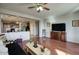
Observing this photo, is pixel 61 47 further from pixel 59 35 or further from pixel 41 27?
pixel 41 27

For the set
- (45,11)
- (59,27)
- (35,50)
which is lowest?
(35,50)

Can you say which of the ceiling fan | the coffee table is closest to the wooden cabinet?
the coffee table

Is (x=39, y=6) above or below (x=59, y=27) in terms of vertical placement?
above

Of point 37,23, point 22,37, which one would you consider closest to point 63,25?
point 37,23

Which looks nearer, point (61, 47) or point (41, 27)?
point (61, 47)

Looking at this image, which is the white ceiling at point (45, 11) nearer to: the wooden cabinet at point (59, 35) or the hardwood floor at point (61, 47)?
the wooden cabinet at point (59, 35)

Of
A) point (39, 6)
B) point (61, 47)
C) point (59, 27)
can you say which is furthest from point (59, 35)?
point (39, 6)

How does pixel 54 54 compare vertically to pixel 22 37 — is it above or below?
below

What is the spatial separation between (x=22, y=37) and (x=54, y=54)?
0.73 metres

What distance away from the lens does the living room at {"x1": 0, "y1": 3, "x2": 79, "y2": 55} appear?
2.32 metres

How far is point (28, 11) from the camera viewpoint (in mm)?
2391

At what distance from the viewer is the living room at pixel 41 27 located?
2.32 m

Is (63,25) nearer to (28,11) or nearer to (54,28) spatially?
(54,28)

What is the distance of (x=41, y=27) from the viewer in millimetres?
2578
